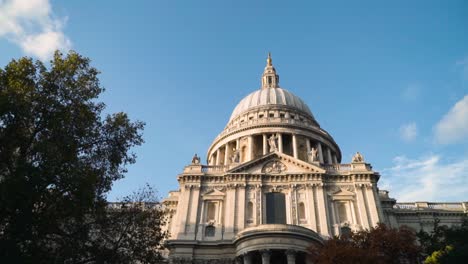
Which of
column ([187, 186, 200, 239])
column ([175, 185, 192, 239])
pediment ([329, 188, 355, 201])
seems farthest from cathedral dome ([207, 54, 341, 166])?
column ([175, 185, 192, 239])

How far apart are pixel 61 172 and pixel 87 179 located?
1.31 metres

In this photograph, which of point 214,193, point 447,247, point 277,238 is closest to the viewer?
point 447,247

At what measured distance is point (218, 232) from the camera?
36781mm

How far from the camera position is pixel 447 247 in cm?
2462

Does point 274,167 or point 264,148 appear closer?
point 274,167

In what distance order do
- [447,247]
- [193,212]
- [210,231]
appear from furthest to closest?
[193,212] → [210,231] → [447,247]

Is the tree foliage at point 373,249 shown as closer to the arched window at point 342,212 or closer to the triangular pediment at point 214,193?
the arched window at point 342,212

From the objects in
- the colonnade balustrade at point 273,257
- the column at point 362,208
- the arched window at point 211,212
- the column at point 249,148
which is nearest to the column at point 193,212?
the arched window at point 211,212

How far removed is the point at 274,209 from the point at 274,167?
4641mm

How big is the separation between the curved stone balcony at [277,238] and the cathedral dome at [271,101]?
3114 cm

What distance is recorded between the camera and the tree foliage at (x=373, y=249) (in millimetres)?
25000

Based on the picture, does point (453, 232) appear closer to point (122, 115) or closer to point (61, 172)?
point (122, 115)

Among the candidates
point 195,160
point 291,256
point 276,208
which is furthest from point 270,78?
point 291,256

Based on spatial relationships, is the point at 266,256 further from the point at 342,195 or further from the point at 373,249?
the point at 342,195
